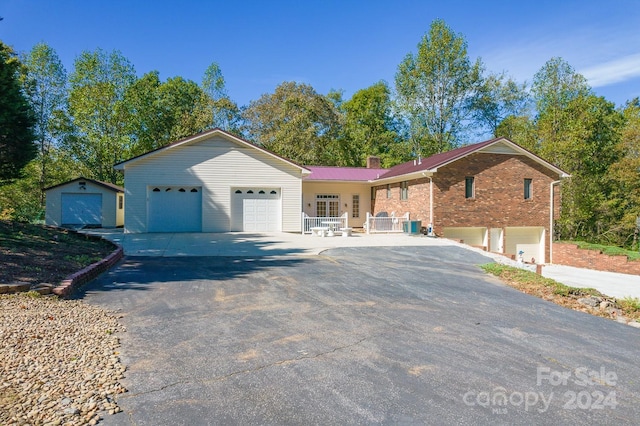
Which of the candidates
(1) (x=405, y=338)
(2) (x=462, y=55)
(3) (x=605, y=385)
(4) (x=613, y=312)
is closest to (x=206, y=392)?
(1) (x=405, y=338)

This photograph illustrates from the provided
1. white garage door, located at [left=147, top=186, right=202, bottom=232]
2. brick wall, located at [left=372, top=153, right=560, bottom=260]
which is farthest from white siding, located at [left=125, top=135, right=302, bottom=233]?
brick wall, located at [left=372, top=153, right=560, bottom=260]

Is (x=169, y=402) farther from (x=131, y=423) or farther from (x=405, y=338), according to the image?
(x=405, y=338)

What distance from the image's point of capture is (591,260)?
21672 mm

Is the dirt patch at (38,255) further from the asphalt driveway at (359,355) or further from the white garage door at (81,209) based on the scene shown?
the white garage door at (81,209)

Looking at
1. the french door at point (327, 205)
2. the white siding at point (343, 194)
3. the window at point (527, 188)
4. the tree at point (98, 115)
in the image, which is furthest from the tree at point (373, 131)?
the tree at point (98, 115)

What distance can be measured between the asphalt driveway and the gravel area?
20cm

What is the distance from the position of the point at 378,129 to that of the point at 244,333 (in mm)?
37404

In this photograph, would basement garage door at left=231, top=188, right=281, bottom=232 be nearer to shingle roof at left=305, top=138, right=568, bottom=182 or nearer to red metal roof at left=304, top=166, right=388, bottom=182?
shingle roof at left=305, top=138, right=568, bottom=182

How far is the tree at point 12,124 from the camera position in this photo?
→ 43.4 ft

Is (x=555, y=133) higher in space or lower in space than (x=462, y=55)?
lower

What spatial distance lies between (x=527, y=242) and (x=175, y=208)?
2008cm

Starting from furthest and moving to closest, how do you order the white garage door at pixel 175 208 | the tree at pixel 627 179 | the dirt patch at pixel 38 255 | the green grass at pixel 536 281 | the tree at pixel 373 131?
the tree at pixel 373 131 → the tree at pixel 627 179 → the white garage door at pixel 175 208 → the green grass at pixel 536 281 → the dirt patch at pixel 38 255

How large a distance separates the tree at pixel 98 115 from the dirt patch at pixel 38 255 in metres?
22.0

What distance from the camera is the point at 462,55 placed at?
111 feet
